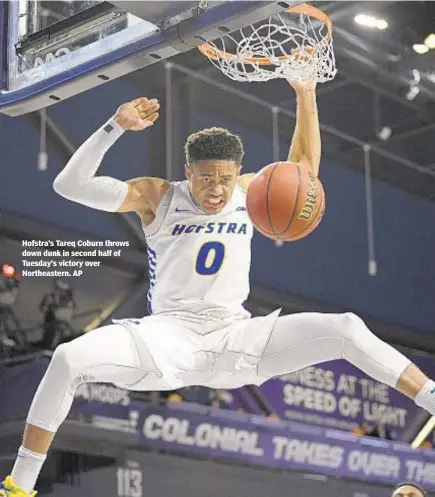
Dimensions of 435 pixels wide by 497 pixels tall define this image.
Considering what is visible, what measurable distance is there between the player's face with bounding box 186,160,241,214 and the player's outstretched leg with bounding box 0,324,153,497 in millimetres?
750

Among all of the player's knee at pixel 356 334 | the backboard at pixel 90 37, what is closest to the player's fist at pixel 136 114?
the backboard at pixel 90 37

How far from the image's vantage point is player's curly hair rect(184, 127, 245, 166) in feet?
14.3

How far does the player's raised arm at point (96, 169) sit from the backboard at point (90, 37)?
0.68 feet

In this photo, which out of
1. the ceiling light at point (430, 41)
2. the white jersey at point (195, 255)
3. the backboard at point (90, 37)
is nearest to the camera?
the backboard at point (90, 37)

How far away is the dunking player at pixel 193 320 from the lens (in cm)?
383

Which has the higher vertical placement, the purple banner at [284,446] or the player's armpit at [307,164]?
the player's armpit at [307,164]

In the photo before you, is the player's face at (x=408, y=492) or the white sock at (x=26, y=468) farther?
the player's face at (x=408, y=492)

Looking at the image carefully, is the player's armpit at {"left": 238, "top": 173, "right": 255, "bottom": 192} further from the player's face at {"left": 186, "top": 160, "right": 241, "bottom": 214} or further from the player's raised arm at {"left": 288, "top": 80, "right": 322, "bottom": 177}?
the player's raised arm at {"left": 288, "top": 80, "right": 322, "bottom": 177}

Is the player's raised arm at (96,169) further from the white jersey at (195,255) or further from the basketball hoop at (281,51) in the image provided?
the basketball hoop at (281,51)

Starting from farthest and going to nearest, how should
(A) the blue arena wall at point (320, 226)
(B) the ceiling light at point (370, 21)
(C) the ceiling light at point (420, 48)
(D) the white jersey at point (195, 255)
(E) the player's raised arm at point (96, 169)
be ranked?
(C) the ceiling light at point (420, 48) → (B) the ceiling light at point (370, 21) → (A) the blue arena wall at point (320, 226) → (D) the white jersey at point (195, 255) → (E) the player's raised arm at point (96, 169)

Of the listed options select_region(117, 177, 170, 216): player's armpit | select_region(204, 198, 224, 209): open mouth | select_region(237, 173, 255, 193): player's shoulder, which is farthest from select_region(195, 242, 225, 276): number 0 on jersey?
select_region(237, 173, 255, 193): player's shoulder

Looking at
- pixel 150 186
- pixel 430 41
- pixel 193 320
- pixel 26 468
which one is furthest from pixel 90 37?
pixel 430 41

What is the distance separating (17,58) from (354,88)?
280 inches

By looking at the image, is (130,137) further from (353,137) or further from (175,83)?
(353,137)
